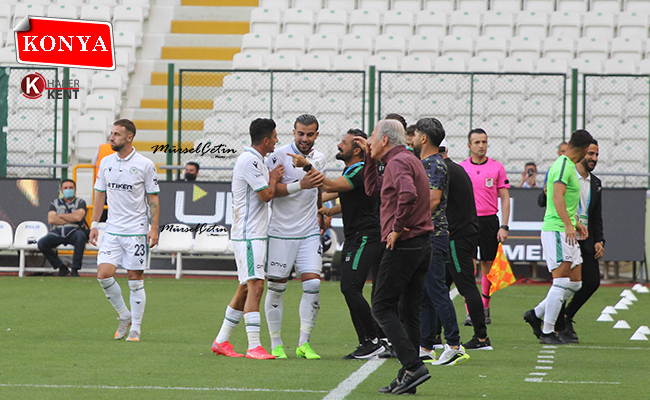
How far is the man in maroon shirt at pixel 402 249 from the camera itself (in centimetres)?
526

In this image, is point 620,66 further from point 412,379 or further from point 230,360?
point 412,379

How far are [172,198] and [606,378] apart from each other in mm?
10467

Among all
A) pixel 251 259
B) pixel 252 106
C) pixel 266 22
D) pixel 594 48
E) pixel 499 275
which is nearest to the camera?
pixel 251 259

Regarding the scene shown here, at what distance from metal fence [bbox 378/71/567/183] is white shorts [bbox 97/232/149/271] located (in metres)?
10.3

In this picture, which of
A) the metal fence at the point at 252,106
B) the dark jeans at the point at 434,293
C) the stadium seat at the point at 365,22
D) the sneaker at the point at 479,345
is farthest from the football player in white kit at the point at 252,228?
the stadium seat at the point at 365,22

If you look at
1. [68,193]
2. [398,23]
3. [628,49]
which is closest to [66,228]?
[68,193]

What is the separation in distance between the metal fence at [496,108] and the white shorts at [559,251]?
32.1 feet

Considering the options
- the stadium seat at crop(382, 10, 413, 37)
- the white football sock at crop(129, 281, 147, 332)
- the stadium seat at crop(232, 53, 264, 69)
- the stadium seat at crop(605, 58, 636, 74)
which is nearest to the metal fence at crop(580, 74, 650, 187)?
the stadium seat at crop(605, 58, 636, 74)

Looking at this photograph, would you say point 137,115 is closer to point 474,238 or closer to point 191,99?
point 191,99

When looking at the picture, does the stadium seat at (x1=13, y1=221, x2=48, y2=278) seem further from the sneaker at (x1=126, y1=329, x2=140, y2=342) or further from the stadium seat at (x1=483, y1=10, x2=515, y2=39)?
the stadium seat at (x1=483, y1=10, x2=515, y2=39)

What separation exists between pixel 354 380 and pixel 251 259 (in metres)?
1.43

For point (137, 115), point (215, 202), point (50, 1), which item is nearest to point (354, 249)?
point (215, 202)

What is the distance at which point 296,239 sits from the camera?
6.83 metres

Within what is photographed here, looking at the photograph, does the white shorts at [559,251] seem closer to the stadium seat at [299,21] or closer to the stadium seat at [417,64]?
the stadium seat at [417,64]
